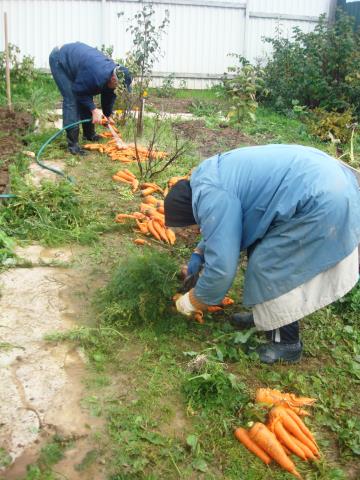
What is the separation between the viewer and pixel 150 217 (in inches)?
194

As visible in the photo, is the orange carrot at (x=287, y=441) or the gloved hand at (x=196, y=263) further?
the gloved hand at (x=196, y=263)

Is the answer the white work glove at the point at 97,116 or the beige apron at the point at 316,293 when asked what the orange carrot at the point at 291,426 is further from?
the white work glove at the point at 97,116

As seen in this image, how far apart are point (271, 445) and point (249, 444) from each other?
0.37ft

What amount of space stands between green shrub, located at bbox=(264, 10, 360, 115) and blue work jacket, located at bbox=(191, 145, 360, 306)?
24.0 feet

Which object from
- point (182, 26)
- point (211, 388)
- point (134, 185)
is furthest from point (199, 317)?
point (182, 26)

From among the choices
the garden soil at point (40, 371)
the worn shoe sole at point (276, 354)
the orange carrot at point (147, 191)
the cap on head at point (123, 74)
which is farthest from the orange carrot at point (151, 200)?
the worn shoe sole at point (276, 354)

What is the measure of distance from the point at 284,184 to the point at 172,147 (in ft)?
15.6

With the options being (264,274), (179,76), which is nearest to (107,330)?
(264,274)

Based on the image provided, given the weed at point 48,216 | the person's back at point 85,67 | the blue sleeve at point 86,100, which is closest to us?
the weed at point 48,216

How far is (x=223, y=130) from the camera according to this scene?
28.3 feet

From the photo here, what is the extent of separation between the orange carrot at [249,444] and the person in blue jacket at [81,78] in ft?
15.2

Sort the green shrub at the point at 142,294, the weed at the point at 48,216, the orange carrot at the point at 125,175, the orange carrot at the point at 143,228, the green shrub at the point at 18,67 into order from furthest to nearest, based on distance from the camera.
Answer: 1. the green shrub at the point at 18,67
2. the orange carrot at the point at 125,175
3. the orange carrot at the point at 143,228
4. the weed at the point at 48,216
5. the green shrub at the point at 142,294

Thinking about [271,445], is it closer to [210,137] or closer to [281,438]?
[281,438]

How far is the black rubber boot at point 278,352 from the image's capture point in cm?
325
